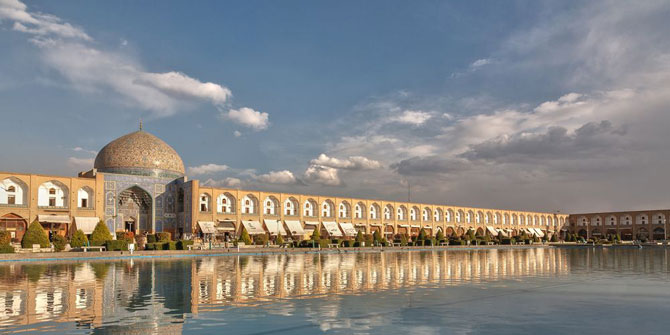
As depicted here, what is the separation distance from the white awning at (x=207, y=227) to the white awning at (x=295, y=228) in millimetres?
7939

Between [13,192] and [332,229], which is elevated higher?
[13,192]

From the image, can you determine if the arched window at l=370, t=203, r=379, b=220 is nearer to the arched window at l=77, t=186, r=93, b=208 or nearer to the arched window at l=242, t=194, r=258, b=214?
the arched window at l=242, t=194, r=258, b=214

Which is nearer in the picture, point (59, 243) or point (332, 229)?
point (59, 243)

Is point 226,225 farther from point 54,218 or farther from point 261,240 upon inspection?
point 54,218

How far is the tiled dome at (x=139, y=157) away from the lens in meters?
45.9

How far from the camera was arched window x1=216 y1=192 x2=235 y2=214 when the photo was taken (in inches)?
1919

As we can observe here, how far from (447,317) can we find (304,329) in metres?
2.85

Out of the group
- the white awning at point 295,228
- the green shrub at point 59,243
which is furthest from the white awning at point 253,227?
the green shrub at point 59,243

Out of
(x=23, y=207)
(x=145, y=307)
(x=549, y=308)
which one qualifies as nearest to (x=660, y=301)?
(x=549, y=308)

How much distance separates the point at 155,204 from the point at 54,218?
8600 mm

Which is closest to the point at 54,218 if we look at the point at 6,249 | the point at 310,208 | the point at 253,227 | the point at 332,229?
the point at 6,249

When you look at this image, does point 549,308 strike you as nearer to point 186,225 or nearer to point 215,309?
point 215,309

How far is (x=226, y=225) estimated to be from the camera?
1921 inches

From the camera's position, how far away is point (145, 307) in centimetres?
1091
